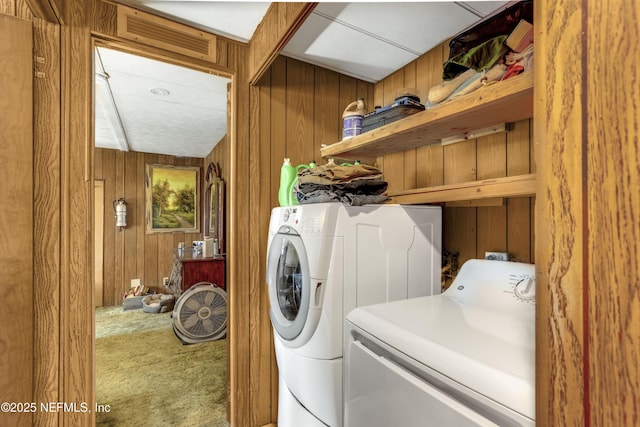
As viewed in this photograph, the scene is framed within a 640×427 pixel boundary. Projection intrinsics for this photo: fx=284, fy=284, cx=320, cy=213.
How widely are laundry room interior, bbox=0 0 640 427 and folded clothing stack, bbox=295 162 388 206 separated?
0.04ft

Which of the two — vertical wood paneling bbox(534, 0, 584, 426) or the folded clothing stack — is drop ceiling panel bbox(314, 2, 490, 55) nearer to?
the folded clothing stack

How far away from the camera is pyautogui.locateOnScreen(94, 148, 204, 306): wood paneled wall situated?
4.49 metres

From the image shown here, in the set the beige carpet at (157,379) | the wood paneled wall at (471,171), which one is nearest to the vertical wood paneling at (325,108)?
the wood paneled wall at (471,171)

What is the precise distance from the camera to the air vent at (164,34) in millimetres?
1420

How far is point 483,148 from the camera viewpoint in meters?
1.43

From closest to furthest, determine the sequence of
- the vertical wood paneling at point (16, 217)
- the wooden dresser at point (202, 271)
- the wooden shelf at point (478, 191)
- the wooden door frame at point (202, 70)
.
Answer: the wooden shelf at point (478, 191), the vertical wood paneling at point (16, 217), the wooden door frame at point (202, 70), the wooden dresser at point (202, 271)

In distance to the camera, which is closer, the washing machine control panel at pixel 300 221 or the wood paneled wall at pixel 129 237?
the washing machine control panel at pixel 300 221

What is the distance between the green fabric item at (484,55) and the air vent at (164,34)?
4.31 ft

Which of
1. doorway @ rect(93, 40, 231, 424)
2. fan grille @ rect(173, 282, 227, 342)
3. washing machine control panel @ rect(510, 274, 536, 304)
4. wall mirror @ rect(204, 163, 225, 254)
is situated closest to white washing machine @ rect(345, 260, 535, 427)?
washing machine control panel @ rect(510, 274, 536, 304)

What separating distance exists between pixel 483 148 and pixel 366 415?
1.30m

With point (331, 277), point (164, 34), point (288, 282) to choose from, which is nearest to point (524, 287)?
point (331, 277)

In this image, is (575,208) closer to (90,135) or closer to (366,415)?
(366,415)

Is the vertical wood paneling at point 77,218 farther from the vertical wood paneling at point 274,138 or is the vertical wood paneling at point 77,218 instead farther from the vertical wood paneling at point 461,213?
the vertical wood paneling at point 461,213

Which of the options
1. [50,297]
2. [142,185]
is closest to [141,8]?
[50,297]
